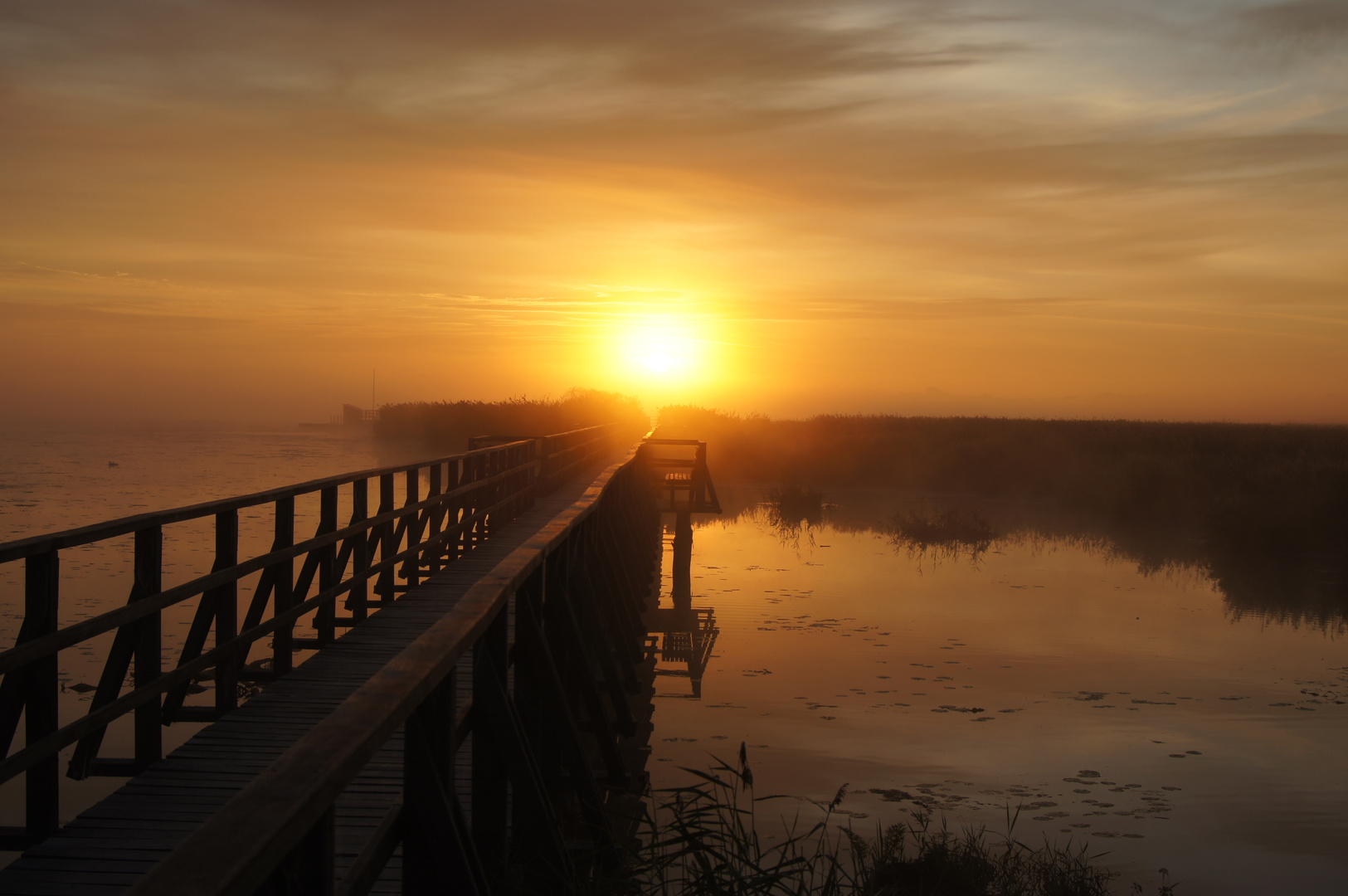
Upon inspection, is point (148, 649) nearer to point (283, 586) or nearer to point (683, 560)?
point (283, 586)

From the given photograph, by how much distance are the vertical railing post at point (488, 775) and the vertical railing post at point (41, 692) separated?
2.27m

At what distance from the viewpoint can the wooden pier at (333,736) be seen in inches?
69.0

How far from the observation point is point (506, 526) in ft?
47.4

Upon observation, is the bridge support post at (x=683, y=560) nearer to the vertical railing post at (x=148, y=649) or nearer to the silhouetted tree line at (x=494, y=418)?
the vertical railing post at (x=148, y=649)

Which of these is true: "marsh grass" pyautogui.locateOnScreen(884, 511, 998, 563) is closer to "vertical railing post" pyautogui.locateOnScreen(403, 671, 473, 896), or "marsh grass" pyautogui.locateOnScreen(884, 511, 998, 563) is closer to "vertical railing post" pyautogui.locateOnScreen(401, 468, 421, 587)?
"vertical railing post" pyautogui.locateOnScreen(401, 468, 421, 587)

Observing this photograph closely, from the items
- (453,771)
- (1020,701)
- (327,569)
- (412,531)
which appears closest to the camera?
(453,771)

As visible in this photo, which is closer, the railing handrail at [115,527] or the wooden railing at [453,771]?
the wooden railing at [453,771]

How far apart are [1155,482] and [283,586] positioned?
1213 inches

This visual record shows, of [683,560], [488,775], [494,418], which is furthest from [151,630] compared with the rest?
[494,418]

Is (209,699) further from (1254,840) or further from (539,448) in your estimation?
(539,448)

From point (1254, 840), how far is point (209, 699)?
9592 millimetres

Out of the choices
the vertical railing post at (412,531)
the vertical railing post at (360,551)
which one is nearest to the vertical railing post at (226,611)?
the vertical railing post at (360,551)

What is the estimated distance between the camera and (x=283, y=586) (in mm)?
6977

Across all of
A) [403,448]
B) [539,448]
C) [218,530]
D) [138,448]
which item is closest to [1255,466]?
[539,448]
